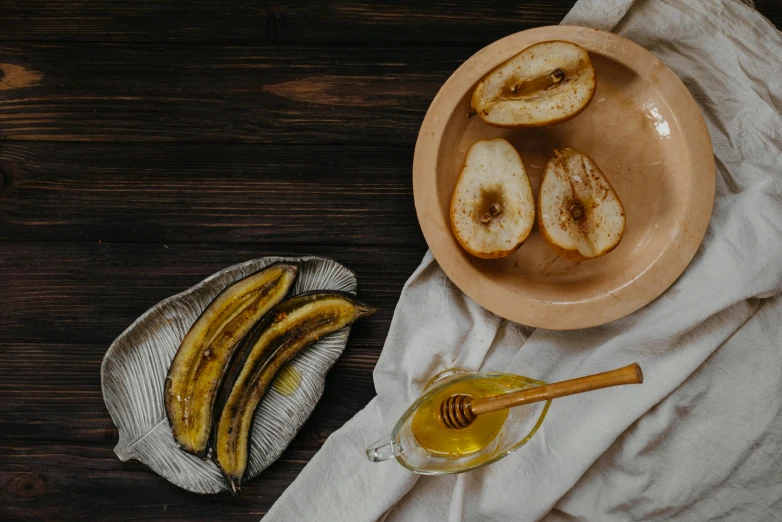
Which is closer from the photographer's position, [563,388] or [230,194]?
[563,388]

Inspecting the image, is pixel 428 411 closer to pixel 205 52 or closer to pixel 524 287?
pixel 524 287

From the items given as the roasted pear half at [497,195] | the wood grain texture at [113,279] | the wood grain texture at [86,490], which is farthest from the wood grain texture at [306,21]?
the wood grain texture at [86,490]

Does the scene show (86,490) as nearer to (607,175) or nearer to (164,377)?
(164,377)

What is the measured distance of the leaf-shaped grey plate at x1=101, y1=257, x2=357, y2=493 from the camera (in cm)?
95

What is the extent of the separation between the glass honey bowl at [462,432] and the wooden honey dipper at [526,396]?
4 cm

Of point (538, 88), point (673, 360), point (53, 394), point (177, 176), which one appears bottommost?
point (53, 394)

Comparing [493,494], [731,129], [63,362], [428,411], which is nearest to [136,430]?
[63,362]

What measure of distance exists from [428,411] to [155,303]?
0.53 m

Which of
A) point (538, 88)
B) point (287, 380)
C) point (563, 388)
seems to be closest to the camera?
point (563, 388)

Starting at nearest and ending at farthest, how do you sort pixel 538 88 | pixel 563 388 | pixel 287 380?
1. pixel 563 388
2. pixel 538 88
3. pixel 287 380

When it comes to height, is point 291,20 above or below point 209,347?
above

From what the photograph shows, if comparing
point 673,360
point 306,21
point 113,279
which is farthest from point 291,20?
point 673,360

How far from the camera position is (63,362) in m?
1.04

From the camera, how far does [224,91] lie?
1.01 m
